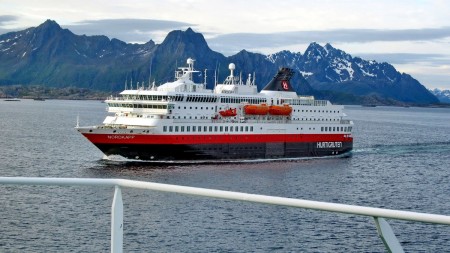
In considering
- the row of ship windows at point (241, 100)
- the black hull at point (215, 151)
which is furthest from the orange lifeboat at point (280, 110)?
the black hull at point (215, 151)

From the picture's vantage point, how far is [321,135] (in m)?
57.4

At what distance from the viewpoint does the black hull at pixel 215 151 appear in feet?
155

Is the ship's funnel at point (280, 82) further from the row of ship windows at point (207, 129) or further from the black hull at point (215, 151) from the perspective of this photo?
the row of ship windows at point (207, 129)

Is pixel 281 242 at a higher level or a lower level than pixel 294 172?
higher

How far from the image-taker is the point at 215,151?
49625 millimetres

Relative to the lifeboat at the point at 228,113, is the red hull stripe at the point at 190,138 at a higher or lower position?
lower

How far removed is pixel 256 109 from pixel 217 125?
17.5 feet

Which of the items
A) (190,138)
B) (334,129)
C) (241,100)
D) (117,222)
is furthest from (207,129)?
(117,222)

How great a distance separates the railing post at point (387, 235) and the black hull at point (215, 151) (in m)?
44.4

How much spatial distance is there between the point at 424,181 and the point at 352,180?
5255mm

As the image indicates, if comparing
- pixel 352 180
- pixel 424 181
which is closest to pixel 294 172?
pixel 352 180

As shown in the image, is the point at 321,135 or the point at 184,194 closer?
the point at 184,194

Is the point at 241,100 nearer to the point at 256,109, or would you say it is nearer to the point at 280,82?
the point at 256,109

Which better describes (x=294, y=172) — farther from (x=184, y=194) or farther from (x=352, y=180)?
(x=184, y=194)
